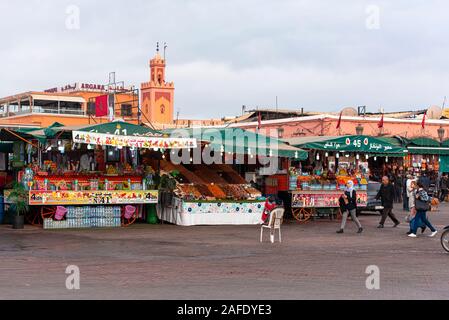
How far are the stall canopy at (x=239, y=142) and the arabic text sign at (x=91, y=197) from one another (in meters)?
2.25

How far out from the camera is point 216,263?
14500 mm

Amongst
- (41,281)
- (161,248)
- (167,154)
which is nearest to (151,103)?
(167,154)

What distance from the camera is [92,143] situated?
2136 cm

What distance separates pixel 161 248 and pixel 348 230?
7.82 metres

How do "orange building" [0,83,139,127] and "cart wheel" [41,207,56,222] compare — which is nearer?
"cart wheel" [41,207,56,222]

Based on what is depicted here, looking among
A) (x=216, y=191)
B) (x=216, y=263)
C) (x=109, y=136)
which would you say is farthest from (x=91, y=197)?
(x=216, y=263)

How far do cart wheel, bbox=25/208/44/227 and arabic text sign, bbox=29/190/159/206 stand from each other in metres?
1.51

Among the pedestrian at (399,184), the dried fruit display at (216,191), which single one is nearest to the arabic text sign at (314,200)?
the dried fruit display at (216,191)

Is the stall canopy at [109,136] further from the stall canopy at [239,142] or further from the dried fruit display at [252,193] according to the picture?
the dried fruit display at [252,193]

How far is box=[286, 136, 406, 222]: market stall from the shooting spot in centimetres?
2605

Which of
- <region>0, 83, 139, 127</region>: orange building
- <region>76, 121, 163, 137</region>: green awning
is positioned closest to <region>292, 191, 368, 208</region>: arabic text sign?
<region>76, 121, 163, 137</region>: green awning

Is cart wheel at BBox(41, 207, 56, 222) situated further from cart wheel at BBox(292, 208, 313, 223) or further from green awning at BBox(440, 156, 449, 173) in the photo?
green awning at BBox(440, 156, 449, 173)
